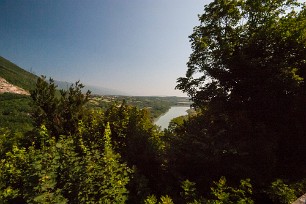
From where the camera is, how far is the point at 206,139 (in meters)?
9.14

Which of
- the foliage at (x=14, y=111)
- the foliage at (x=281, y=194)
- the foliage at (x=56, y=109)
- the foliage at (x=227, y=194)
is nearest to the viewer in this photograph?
the foliage at (x=227, y=194)

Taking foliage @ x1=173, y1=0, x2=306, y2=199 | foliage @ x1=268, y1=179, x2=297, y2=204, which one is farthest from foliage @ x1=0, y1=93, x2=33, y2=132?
foliage @ x1=268, y1=179, x2=297, y2=204

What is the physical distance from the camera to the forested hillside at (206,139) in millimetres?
6230

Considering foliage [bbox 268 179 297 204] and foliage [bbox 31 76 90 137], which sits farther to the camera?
foliage [bbox 31 76 90 137]

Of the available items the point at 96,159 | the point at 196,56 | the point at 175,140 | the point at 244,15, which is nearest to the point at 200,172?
the point at 175,140

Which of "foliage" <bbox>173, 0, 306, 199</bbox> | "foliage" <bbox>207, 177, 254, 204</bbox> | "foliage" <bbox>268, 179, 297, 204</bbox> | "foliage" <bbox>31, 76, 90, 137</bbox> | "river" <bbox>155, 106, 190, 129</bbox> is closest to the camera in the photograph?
"foliage" <bbox>207, 177, 254, 204</bbox>

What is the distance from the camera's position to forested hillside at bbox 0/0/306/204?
6.23m

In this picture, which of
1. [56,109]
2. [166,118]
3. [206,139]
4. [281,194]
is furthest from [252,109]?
[166,118]

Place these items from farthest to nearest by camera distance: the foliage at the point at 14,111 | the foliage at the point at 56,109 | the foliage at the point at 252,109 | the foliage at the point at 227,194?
the foliage at the point at 14,111, the foliage at the point at 56,109, the foliage at the point at 252,109, the foliage at the point at 227,194

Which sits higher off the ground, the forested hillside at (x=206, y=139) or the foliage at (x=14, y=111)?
the forested hillside at (x=206, y=139)

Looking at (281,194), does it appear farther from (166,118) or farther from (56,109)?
(166,118)

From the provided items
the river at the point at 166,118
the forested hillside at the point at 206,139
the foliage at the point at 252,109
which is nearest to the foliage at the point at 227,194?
the forested hillside at the point at 206,139

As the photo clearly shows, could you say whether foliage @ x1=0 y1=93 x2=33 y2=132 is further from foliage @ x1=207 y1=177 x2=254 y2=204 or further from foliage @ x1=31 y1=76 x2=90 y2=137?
foliage @ x1=207 y1=177 x2=254 y2=204

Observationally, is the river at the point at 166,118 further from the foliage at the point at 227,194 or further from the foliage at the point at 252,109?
the foliage at the point at 227,194
